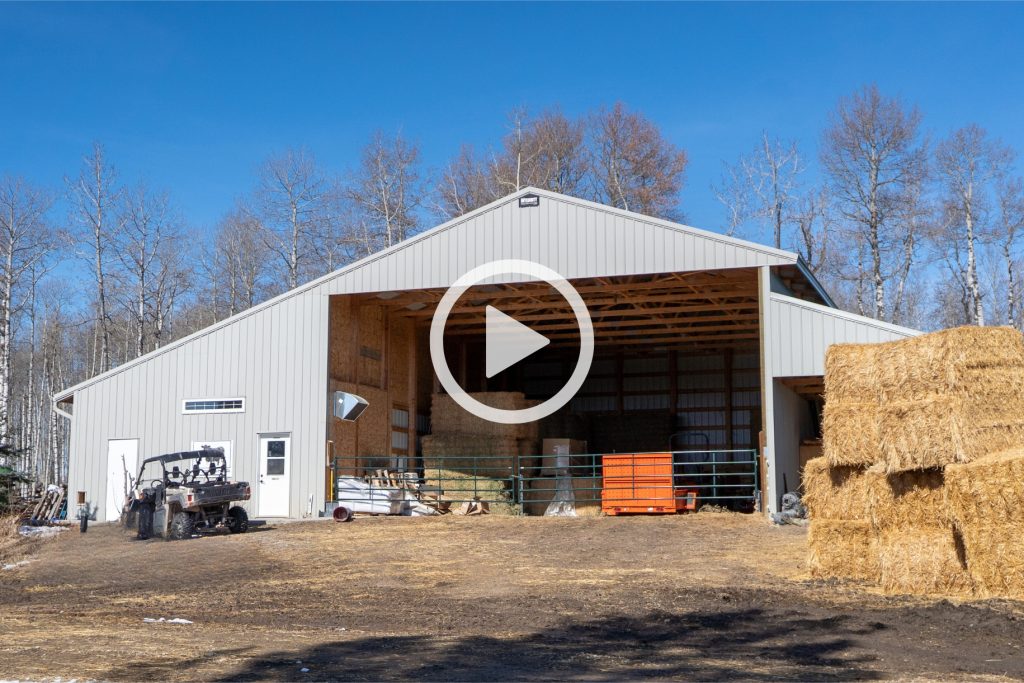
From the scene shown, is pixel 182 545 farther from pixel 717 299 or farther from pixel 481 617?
pixel 717 299

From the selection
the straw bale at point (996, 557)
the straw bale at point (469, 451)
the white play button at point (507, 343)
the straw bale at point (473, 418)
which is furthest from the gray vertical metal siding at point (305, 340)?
the straw bale at point (996, 557)

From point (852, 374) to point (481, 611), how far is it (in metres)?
5.51

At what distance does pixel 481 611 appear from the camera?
10.8 metres

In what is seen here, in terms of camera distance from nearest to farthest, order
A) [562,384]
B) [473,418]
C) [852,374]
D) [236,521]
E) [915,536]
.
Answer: [915,536] → [852,374] → [236,521] → [473,418] → [562,384]

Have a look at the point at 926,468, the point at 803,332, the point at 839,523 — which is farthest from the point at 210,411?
the point at 926,468

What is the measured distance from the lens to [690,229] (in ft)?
64.0

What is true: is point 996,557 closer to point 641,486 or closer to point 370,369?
point 641,486

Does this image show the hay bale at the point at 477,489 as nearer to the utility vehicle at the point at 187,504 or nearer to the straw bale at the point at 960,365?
the utility vehicle at the point at 187,504

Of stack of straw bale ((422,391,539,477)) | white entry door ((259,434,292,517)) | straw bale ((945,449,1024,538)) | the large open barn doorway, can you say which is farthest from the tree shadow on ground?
stack of straw bale ((422,391,539,477))

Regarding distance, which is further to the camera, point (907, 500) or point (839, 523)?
point (839, 523)

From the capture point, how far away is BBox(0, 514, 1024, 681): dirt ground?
7.52 m

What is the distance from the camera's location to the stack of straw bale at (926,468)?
412 inches

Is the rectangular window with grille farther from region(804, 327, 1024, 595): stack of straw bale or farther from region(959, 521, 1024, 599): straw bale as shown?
region(959, 521, 1024, 599): straw bale

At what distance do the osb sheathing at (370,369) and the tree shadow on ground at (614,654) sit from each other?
13.3 meters
